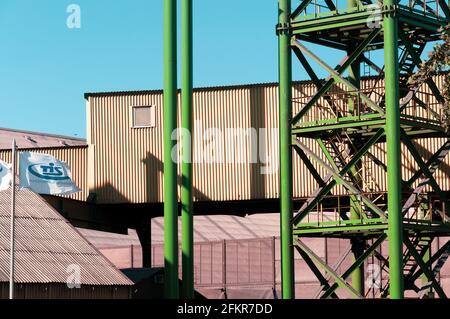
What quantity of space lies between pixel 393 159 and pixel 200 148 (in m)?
20.6

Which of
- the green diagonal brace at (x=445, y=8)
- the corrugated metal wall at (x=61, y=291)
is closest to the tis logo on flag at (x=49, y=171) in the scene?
the corrugated metal wall at (x=61, y=291)

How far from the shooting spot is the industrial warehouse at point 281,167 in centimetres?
4612

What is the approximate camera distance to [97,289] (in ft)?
177

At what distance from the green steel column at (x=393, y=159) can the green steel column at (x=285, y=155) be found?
5.08 metres

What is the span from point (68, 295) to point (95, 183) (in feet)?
45.1

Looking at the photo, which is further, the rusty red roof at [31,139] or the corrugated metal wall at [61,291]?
the rusty red roof at [31,139]

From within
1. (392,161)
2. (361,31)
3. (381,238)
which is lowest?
(381,238)

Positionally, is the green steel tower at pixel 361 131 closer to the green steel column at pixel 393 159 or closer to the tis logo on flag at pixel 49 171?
the green steel column at pixel 393 159

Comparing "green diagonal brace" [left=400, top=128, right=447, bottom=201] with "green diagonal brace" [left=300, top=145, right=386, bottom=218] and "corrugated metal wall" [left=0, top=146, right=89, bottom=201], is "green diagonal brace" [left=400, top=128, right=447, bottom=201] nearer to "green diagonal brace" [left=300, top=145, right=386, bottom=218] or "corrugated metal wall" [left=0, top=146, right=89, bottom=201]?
"green diagonal brace" [left=300, top=145, right=386, bottom=218]

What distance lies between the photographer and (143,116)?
65.1m

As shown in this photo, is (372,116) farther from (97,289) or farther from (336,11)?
(97,289)

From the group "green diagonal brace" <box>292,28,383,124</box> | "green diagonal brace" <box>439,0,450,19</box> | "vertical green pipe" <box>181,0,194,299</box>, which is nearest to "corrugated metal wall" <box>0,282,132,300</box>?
"vertical green pipe" <box>181,0,194,299</box>
